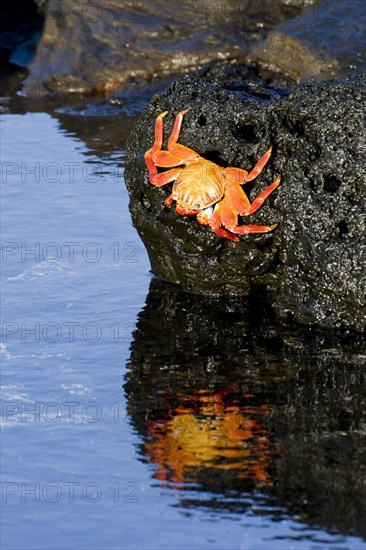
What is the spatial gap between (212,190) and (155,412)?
6.30 feet

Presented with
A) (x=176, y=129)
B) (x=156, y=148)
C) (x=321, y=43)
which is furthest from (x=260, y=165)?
(x=321, y=43)

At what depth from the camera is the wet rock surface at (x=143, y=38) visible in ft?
51.5

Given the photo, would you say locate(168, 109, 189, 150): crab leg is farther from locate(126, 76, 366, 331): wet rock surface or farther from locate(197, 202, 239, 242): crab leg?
locate(197, 202, 239, 242): crab leg

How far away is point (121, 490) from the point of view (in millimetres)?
6875

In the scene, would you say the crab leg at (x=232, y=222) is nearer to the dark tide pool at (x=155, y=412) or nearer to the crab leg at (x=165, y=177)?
the crab leg at (x=165, y=177)

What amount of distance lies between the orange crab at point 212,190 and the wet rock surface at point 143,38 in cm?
664

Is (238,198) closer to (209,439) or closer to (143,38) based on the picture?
(209,439)

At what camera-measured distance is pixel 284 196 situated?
884 centimetres

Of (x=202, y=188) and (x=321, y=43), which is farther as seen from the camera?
(x=321, y=43)

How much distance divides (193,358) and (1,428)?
1601 mm

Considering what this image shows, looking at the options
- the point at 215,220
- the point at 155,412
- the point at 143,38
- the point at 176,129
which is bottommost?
the point at 155,412

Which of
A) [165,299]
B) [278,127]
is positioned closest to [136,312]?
[165,299]

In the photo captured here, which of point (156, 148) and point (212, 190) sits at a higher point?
point (156, 148)

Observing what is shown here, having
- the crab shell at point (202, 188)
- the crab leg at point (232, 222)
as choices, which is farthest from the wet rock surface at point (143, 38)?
the crab leg at point (232, 222)
